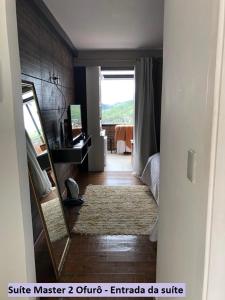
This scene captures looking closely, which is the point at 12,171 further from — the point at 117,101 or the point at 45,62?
the point at 117,101

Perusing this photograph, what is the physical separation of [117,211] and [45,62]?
2.05m

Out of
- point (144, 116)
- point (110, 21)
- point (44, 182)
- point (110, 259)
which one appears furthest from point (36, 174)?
point (144, 116)

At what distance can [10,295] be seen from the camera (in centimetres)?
136

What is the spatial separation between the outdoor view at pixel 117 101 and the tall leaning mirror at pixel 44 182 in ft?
17.5

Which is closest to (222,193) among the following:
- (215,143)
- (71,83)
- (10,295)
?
(215,143)

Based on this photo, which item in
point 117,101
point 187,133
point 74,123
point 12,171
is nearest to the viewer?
point 187,133

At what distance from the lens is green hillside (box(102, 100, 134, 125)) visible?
25.4 ft

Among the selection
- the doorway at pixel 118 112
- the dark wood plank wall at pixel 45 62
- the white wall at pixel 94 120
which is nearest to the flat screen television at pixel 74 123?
the dark wood plank wall at pixel 45 62

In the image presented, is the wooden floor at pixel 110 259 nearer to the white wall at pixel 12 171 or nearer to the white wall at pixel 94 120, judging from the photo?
the white wall at pixel 12 171

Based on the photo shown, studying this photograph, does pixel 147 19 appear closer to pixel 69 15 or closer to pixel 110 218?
pixel 69 15

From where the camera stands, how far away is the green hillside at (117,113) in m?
7.75

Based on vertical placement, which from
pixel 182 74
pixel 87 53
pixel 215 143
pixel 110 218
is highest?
pixel 87 53

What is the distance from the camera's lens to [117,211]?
311 centimetres

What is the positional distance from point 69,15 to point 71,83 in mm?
1755
